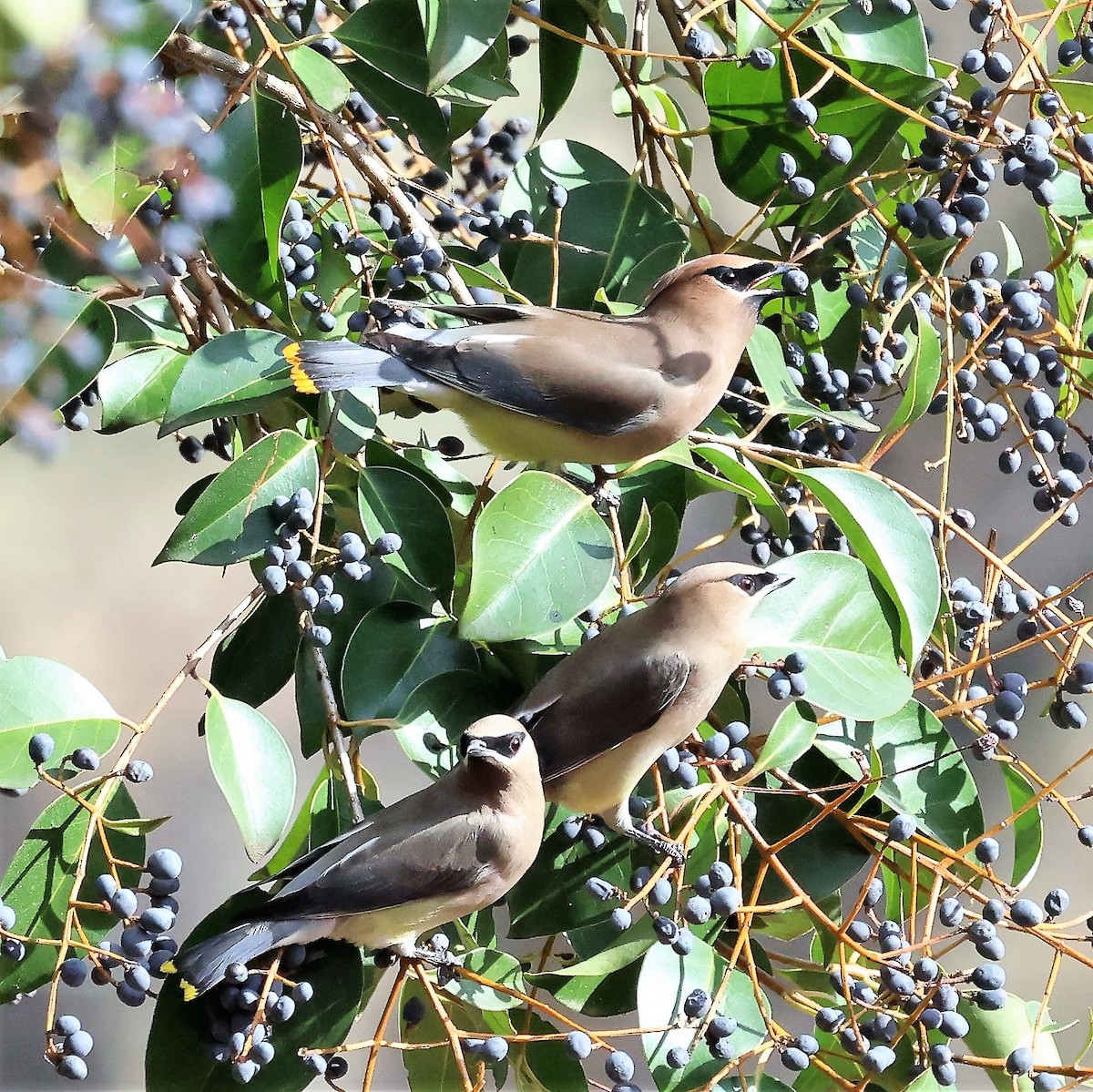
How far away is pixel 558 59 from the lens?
32.3 inches

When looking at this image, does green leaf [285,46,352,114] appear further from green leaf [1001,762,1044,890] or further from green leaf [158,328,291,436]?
green leaf [1001,762,1044,890]

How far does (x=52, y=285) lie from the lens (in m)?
0.66

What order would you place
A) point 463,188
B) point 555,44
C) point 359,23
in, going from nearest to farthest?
point 359,23, point 555,44, point 463,188

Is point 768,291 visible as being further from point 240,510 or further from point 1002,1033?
point 1002,1033

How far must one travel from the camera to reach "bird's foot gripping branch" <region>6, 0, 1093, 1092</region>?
2.04 ft

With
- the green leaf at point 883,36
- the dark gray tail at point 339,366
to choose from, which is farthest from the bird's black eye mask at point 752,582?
the green leaf at point 883,36

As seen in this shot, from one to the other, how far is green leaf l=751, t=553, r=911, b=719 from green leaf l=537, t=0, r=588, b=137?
0.36 metres

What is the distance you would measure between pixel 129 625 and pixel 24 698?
17.2 inches

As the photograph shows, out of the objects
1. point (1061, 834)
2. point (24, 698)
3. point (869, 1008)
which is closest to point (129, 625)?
point (24, 698)

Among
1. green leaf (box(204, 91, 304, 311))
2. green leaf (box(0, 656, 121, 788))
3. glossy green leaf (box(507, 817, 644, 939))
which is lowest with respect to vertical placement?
glossy green leaf (box(507, 817, 644, 939))

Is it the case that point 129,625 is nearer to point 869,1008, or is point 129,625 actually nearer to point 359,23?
point 359,23

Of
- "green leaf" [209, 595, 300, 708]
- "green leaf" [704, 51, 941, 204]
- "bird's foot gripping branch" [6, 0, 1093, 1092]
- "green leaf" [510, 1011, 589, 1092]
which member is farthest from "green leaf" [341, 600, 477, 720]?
"green leaf" [704, 51, 941, 204]

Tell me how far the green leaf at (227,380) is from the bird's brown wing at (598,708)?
0.69 feet

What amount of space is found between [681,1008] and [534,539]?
268mm
